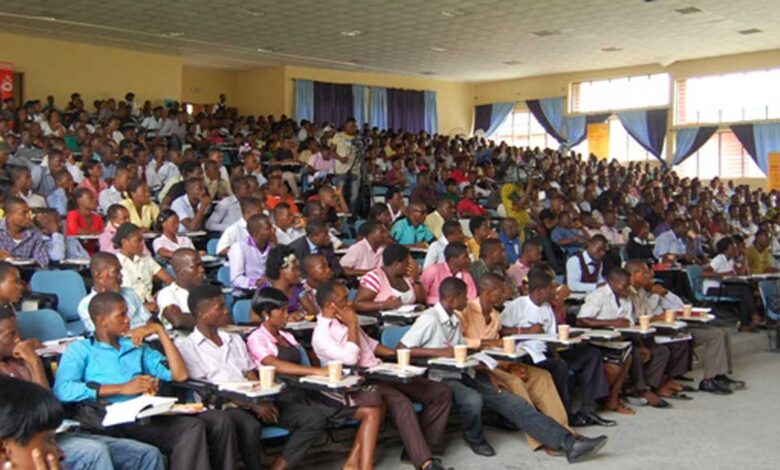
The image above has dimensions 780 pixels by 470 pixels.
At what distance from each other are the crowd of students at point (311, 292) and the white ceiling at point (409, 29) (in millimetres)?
1934

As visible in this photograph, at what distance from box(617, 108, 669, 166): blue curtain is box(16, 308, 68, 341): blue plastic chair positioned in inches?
690

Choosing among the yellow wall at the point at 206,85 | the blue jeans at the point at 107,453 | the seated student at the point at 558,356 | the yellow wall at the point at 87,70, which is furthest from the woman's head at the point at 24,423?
the yellow wall at the point at 206,85

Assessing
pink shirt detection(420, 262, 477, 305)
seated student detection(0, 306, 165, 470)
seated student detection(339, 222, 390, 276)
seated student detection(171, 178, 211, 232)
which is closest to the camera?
seated student detection(0, 306, 165, 470)

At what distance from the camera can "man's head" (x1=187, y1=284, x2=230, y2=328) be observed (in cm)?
470

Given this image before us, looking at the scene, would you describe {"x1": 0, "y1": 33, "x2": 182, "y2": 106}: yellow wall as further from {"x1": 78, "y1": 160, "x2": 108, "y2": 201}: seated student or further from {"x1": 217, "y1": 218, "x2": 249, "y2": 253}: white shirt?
{"x1": 217, "y1": 218, "x2": 249, "y2": 253}: white shirt

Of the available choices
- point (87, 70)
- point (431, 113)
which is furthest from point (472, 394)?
point (431, 113)

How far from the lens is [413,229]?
31.7 feet

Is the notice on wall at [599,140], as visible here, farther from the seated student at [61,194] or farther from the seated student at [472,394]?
the seated student at [472,394]

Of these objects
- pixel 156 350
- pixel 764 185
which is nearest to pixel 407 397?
pixel 156 350

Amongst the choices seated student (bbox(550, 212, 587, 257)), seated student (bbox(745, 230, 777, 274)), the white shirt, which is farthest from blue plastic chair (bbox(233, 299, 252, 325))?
seated student (bbox(745, 230, 777, 274))

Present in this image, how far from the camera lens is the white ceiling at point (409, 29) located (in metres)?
13.5

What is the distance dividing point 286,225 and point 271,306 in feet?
10.2

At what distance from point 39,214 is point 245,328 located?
2.94m

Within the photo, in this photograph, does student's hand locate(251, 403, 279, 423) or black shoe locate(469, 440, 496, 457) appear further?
black shoe locate(469, 440, 496, 457)
